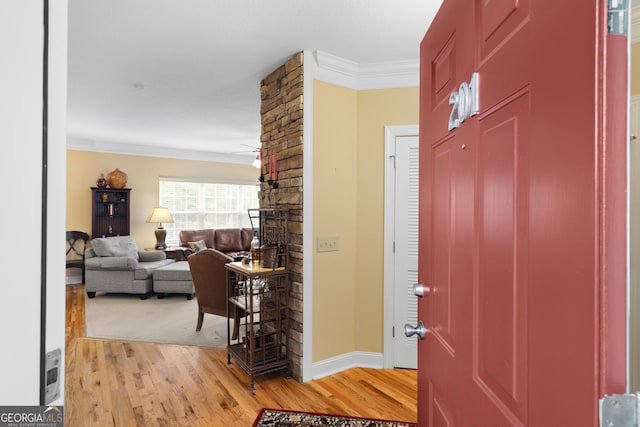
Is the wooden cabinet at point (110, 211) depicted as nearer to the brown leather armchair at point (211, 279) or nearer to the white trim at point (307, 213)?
the brown leather armchair at point (211, 279)

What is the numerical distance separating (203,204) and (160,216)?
1097 mm

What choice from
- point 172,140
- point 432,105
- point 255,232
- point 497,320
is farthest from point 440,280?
point 172,140

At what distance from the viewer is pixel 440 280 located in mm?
1012

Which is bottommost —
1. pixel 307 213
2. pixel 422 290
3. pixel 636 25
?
pixel 422 290

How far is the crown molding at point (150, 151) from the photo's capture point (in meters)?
6.07

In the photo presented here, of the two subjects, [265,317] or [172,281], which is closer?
[265,317]

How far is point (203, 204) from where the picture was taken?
7387mm

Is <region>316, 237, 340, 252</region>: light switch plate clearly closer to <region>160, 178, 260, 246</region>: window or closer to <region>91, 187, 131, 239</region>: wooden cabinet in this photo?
<region>160, 178, 260, 246</region>: window

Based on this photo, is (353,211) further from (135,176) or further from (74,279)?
(74,279)

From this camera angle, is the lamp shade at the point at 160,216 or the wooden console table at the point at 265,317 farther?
the lamp shade at the point at 160,216

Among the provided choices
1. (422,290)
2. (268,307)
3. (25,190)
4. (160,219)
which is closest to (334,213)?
(268,307)

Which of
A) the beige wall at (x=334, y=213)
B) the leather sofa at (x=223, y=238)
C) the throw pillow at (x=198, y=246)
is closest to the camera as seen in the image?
the beige wall at (x=334, y=213)

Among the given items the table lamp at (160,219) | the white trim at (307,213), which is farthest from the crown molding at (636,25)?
the table lamp at (160,219)

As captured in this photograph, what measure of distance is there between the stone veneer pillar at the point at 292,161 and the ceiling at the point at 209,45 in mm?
175
